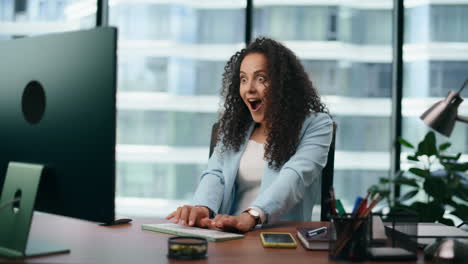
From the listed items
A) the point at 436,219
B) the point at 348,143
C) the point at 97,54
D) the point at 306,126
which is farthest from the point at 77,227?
the point at 348,143

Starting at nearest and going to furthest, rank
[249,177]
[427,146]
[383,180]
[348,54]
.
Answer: [383,180] < [249,177] < [427,146] < [348,54]

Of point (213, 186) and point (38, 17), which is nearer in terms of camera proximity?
point (213, 186)

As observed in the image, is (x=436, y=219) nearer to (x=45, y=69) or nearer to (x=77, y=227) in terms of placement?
(x=77, y=227)

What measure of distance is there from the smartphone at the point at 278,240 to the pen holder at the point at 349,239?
148mm

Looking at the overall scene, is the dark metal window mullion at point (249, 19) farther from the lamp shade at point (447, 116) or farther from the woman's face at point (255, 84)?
the lamp shade at point (447, 116)

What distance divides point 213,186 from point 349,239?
0.81 meters

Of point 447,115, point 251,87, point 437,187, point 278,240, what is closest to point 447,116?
point 447,115

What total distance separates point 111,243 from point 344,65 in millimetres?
3045

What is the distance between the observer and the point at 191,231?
1.25 m

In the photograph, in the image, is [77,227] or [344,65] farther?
[344,65]

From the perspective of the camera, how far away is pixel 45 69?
996 mm

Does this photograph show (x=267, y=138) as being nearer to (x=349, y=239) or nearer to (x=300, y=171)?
(x=300, y=171)

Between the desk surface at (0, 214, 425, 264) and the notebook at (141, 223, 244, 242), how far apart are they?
0.7 inches

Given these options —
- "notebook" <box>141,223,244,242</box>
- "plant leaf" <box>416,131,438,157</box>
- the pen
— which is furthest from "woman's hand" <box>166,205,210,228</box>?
"plant leaf" <box>416,131,438,157</box>
